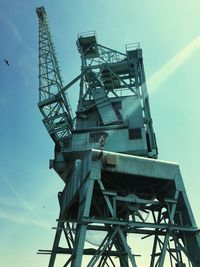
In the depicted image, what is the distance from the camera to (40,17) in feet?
179

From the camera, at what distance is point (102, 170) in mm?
27984

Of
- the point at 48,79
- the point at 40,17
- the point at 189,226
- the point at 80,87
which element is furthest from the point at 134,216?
the point at 40,17

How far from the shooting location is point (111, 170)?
2806 centimetres

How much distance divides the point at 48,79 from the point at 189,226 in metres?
27.2

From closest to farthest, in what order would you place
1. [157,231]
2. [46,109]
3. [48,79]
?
[157,231]
[46,109]
[48,79]

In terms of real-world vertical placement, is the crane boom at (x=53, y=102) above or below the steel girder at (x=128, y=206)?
above

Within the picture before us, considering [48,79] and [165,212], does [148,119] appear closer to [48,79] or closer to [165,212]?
[165,212]

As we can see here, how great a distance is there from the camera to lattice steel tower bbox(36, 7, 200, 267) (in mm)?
27469

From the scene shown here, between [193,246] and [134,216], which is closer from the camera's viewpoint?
[193,246]

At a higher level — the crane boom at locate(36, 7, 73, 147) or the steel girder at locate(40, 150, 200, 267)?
the crane boom at locate(36, 7, 73, 147)

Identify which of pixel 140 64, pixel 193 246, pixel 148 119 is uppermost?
pixel 140 64

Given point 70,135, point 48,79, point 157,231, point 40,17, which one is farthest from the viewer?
point 40,17

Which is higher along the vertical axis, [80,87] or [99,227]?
[80,87]

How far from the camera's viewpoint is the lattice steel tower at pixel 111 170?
1081 inches
